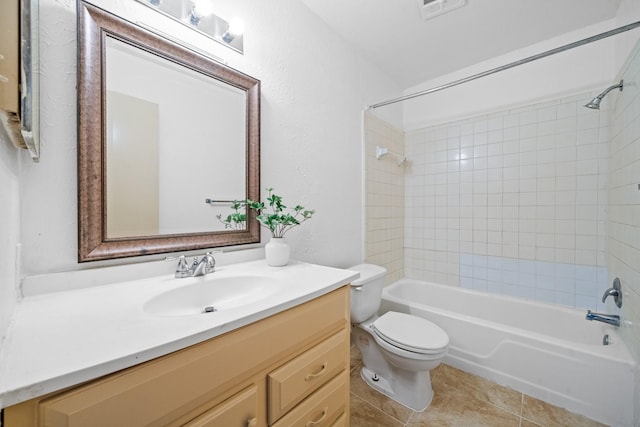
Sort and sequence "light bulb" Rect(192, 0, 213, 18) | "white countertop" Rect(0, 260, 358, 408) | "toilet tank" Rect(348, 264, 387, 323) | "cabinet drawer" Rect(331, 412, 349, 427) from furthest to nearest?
"toilet tank" Rect(348, 264, 387, 323) → "light bulb" Rect(192, 0, 213, 18) → "cabinet drawer" Rect(331, 412, 349, 427) → "white countertop" Rect(0, 260, 358, 408)

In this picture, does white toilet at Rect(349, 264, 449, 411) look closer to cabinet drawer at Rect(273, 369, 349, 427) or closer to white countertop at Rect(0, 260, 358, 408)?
cabinet drawer at Rect(273, 369, 349, 427)

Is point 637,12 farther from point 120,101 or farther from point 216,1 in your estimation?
point 120,101

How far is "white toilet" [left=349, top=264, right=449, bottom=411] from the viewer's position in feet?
4.53

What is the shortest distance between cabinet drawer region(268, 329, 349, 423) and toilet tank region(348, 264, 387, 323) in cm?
58

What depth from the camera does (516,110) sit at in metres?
2.08

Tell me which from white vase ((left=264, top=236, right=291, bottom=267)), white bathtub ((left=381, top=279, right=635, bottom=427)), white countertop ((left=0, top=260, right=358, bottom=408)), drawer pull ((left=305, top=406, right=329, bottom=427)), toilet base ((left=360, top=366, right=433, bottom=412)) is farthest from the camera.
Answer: toilet base ((left=360, top=366, right=433, bottom=412))

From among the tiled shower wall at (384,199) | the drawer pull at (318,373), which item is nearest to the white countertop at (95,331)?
the drawer pull at (318,373)

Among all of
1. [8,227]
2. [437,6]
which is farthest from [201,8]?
[437,6]

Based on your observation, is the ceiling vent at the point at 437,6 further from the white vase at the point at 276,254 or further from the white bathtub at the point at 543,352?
the white bathtub at the point at 543,352

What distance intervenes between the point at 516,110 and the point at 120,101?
2631 millimetres

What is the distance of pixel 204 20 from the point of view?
1.11 m

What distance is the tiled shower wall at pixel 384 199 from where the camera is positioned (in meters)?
2.12

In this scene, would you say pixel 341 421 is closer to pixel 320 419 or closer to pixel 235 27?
pixel 320 419

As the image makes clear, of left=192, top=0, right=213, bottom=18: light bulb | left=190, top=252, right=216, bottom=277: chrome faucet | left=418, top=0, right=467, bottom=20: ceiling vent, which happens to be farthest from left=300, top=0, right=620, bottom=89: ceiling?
left=190, top=252, right=216, bottom=277: chrome faucet
